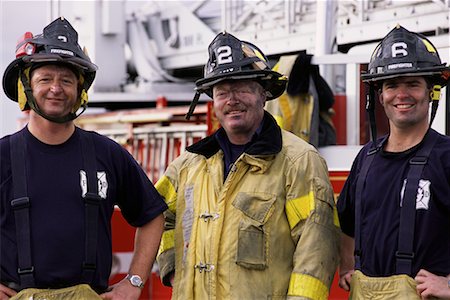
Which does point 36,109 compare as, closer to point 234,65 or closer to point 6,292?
point 6,292

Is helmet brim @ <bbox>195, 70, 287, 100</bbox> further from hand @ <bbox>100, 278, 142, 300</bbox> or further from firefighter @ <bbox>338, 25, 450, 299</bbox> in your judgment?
hand @ <bbox>100, 278, 142, 300</bbox>

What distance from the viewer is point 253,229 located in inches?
145

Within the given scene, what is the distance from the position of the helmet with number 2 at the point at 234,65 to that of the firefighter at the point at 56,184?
1.54ft

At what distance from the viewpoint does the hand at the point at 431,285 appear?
3.38 metres

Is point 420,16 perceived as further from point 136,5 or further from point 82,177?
point 136,5

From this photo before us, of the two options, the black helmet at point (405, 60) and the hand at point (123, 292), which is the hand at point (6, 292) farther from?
the black helmet at point (405, 60)

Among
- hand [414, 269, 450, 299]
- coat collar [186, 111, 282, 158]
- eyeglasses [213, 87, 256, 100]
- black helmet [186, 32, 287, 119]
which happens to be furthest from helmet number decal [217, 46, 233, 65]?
hand [414, 269, 450, 299]

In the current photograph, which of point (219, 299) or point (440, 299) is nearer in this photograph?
point (440, 299)

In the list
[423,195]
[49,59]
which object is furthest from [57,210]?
[423,195]

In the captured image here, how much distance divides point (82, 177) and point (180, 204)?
1.68 feet

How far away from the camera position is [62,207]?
3541 mm

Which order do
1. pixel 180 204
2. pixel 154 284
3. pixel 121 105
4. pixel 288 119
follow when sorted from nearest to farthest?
pixel 180 204 < pixel 288 119 < pixel 154 284 < pixel 121 105

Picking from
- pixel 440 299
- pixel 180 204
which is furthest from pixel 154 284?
pixel 440 299

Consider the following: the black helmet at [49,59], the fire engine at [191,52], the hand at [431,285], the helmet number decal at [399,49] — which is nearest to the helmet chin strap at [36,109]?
the black helmet at [49,59]
